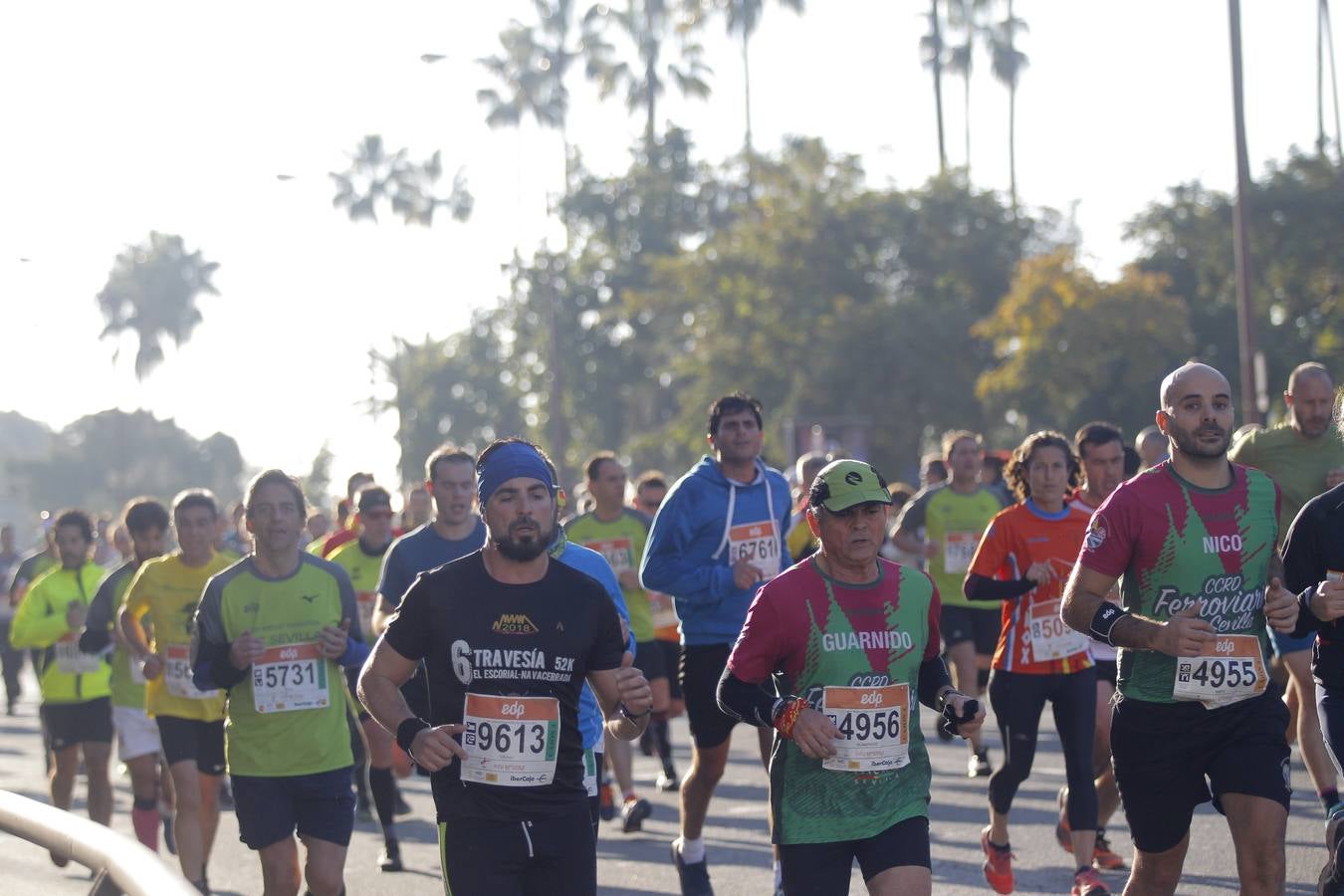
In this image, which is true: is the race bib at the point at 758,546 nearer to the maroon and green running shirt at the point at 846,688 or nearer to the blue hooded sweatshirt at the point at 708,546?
the blue hooded sweatshirt at the point at 708,546

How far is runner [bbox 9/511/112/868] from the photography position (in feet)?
36.6

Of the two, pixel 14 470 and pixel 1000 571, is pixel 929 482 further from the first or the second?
pixel 14 470

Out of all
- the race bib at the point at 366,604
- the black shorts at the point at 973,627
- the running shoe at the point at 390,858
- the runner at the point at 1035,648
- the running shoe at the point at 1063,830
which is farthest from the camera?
the black shorts at the point at 973,627

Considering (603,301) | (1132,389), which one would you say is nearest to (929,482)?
(1132,389)

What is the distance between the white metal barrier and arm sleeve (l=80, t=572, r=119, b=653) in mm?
5263

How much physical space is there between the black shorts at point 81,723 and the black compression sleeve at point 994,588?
5501 mm

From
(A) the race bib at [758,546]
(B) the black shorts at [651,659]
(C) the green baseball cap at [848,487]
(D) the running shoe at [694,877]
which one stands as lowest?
(D) the running shoe at [694,877]

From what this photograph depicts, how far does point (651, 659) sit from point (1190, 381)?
6.49 metres

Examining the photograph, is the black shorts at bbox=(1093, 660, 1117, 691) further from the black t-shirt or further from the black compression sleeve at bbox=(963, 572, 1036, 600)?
the black t-shirt

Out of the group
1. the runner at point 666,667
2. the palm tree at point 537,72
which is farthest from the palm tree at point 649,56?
the runner at point 666,667

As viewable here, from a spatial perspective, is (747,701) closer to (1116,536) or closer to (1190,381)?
(1116,536)

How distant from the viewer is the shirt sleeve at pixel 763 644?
5562mm

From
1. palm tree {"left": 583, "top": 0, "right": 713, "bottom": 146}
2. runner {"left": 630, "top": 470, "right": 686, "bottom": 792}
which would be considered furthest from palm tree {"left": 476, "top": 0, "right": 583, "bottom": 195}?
runner {"left": 630, "top": 470, "right": 686, "bottom": 792}

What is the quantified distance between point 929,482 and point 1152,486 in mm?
9937
